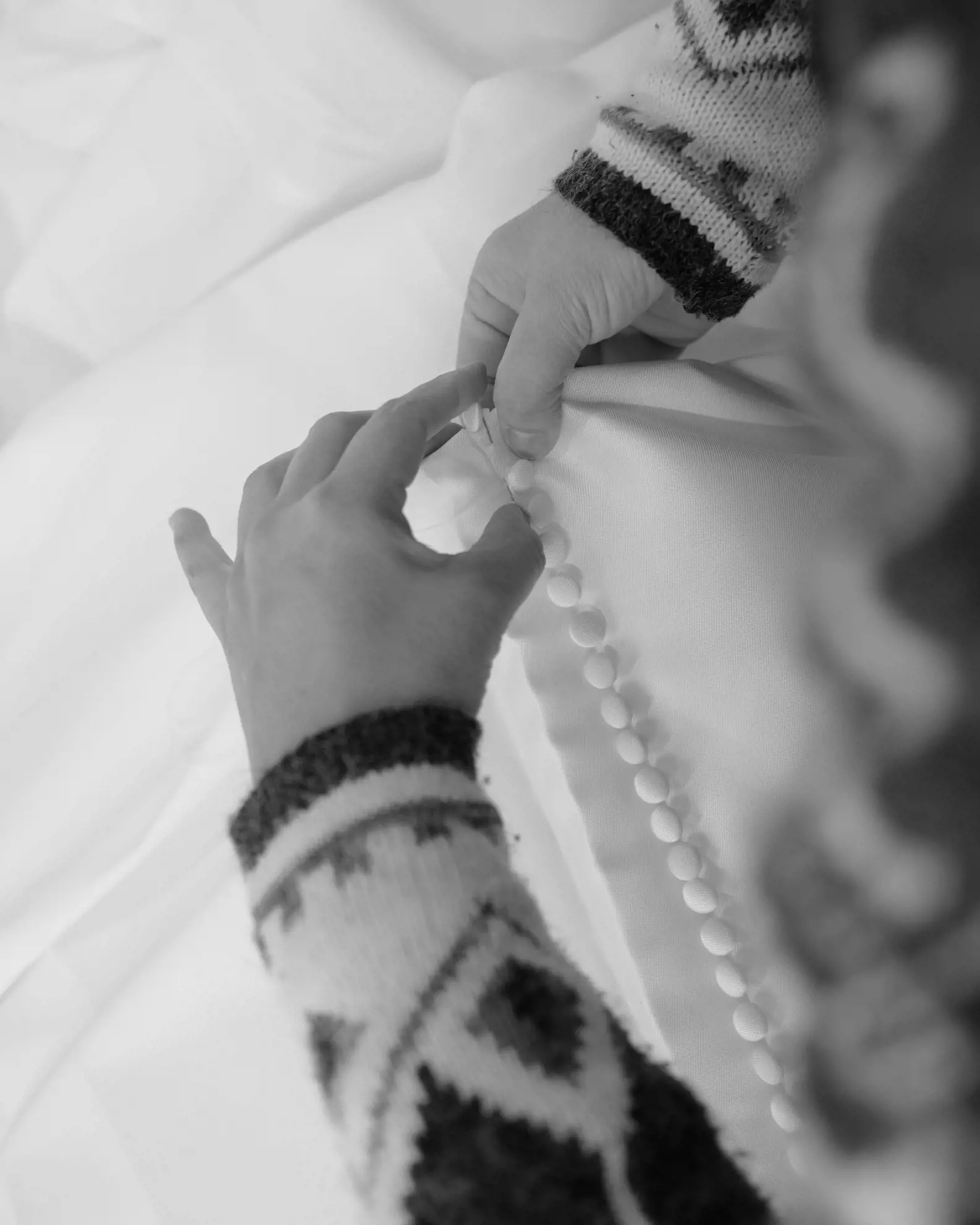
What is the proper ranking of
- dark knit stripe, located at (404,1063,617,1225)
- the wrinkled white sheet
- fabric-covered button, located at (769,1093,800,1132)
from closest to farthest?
dark knit stripe, located at (404,1063,617,1225), fabric-covered button, located at (769,1093,800,1132), the wrinkled white sheet

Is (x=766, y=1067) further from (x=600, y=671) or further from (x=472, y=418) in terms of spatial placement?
(x=472, y=418)

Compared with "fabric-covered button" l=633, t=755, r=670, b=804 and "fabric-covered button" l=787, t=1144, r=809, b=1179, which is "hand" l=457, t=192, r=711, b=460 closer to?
"fabric-covered button" l=633, t=755, r=670, b=804

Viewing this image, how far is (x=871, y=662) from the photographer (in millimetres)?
277

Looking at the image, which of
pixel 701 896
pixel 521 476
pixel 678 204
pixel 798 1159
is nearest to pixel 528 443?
pixel 521 476

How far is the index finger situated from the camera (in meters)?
0.41

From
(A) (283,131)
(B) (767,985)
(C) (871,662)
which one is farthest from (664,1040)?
(A) (283,131)

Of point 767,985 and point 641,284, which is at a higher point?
point 641,284

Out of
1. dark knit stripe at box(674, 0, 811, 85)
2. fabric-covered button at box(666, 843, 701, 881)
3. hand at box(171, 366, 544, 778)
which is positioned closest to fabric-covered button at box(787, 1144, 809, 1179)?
fabric-covered button at box(666, 843, 701, 881)

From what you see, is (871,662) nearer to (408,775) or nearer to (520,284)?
(408,775)

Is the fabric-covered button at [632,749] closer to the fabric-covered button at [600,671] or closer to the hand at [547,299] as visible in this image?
the fabric-covered button at [600,671]

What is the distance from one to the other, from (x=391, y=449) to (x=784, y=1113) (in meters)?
0.33

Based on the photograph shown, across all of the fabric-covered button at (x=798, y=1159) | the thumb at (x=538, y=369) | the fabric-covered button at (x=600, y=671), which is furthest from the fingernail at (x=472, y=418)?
the fabric-covered button at (x=798, y=1159)

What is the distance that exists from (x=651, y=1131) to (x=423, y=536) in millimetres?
293

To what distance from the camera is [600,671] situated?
1.58 feet
